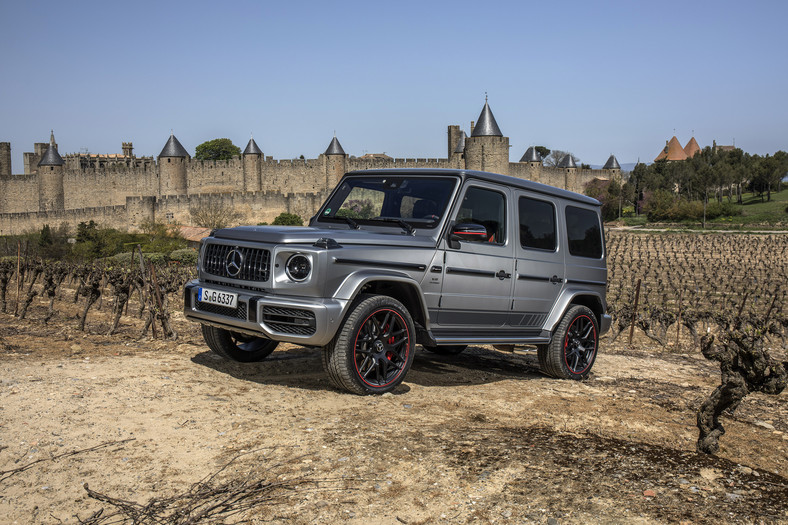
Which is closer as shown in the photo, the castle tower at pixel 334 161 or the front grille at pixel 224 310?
the front grille at pixel 224 310

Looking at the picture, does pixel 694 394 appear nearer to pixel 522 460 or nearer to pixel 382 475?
pixel 522 460

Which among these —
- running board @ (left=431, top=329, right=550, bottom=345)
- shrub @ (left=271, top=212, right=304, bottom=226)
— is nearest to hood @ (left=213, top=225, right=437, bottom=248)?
running board @ (left=431, top=329, right=550, bottom=345)

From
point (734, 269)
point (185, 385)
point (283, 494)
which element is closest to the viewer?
point (283, 494)

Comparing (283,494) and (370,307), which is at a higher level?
(370,307)

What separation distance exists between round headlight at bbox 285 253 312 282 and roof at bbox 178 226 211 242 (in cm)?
5085

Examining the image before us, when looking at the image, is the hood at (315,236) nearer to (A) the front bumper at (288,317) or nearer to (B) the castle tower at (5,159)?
(A) the front bumper at (288,317)

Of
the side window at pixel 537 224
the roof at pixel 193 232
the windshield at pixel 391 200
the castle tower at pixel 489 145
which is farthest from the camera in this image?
the castle tower at pixel 489 145

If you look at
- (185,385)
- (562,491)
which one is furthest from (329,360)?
(562,491)

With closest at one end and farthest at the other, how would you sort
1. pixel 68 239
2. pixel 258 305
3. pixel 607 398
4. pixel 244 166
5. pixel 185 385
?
pixel 258 305 → pixel 185 385 → pixel 607 398 → pixel 68 239 → pixel 244 166

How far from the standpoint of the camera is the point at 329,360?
5.20 m

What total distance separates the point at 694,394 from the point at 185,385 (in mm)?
4582

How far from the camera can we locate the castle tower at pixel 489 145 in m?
61.0

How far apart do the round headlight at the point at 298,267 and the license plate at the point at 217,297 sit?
507 millimetres

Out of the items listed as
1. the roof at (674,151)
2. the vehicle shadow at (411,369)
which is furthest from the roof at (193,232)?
the roof at (674,151)
